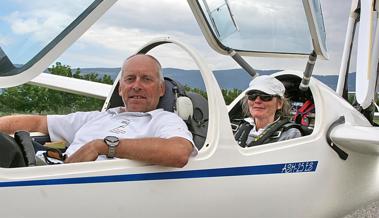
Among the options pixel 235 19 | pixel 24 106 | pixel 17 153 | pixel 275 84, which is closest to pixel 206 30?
pixel 235 19

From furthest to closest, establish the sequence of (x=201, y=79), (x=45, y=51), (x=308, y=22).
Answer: (x=308, y=22)
(x=201, y=79)
(x=45, y=51)

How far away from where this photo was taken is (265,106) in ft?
13.2

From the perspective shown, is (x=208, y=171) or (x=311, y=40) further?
(x=311, y=40)

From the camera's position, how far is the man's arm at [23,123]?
3473 millimetres

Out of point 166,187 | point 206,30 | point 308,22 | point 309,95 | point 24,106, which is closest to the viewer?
point 166,187

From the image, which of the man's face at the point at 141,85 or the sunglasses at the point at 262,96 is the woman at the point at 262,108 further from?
the man's face at the point at 141,85

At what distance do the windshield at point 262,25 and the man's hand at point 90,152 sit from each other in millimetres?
1357

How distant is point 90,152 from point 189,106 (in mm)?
750

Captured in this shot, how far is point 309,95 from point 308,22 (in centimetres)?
103

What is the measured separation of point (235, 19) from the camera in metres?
4.12

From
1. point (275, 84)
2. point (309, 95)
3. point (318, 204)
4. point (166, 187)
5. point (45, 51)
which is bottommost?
point (318, 204)

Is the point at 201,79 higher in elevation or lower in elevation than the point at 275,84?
higher

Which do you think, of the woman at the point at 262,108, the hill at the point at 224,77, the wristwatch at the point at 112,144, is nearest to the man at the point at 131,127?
the wristwatch at the point at 112,144

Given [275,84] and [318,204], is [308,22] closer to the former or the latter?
[275,84]
